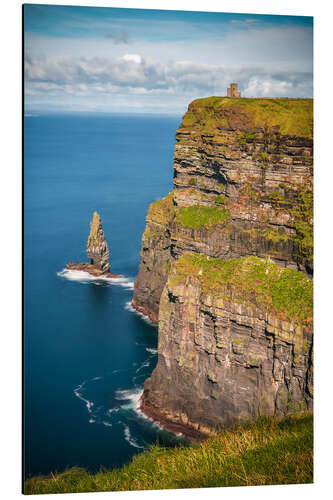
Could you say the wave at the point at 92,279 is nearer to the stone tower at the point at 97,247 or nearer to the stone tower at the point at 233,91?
the stone tower at the point at 97,247

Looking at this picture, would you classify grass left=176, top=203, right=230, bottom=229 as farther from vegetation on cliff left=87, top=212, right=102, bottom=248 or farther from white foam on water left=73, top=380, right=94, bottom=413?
vegetation on cliff left=87, top=212, right=102, bottom=248

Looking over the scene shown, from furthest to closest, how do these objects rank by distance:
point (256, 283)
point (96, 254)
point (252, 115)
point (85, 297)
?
point (96, 254)
point (85, 297)
point (252, 115)
point (256, 283)

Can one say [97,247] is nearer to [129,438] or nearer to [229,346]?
[129,438]

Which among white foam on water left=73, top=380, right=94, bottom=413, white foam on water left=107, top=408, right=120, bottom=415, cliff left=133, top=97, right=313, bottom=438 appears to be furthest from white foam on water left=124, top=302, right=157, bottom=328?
white foam on water left=73, top=380, right=94, bottom=413

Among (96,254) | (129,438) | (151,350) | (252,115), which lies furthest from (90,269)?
(252,115)

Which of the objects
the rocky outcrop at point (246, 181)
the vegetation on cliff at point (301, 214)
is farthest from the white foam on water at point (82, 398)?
the vegetation on cliff at point (301, 214)

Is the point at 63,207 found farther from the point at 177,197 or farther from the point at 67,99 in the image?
the point at 67,99
